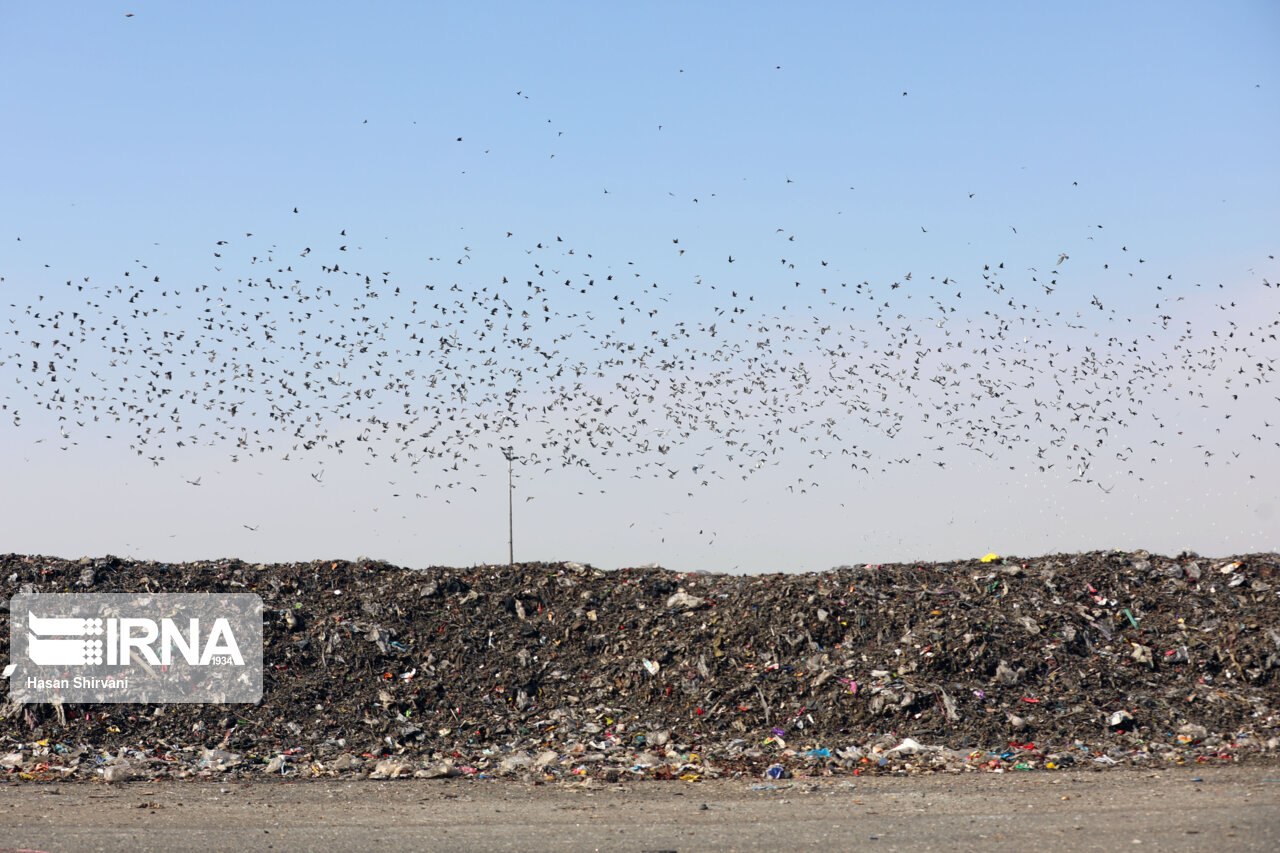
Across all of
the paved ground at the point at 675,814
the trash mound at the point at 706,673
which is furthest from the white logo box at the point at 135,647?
the paved ground at the point at 675,814

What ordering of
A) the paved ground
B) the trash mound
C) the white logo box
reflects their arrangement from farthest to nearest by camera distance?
the white logo box < the trash mound < the paved ground

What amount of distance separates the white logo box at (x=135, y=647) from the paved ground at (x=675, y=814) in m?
2.50

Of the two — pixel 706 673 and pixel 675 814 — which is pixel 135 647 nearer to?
pixel 706 673

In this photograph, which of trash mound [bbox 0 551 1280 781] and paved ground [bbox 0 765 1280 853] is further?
trash mound [bbox 0 551 1280 781]

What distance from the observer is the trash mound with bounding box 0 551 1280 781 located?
1080cm

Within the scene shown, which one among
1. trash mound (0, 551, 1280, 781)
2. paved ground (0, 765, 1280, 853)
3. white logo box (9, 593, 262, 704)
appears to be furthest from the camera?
white logo box (9, 593, 262, 704)

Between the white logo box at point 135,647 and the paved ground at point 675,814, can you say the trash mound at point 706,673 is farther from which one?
the paved ground at point 675,814

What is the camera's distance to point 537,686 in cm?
1253

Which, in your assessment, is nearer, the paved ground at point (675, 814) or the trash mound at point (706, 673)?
the paved ground at point (675, 814)

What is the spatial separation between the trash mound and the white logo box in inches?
9.3

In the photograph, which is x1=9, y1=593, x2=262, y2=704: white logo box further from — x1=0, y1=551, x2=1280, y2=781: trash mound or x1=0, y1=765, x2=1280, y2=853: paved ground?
x1=0, y1=765, x2=1280, y2=853: paved ground

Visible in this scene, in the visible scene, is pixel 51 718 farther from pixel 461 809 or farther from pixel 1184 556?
pixel 1184 556

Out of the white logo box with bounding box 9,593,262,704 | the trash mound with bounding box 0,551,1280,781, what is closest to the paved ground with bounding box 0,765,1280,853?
the trash mound with bounding box 0,551,1280,781

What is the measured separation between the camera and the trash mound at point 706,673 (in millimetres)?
10797
